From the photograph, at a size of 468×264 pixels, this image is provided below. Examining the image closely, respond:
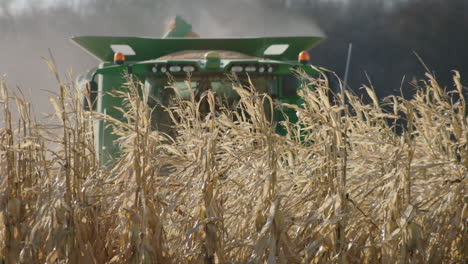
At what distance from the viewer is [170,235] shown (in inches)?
167

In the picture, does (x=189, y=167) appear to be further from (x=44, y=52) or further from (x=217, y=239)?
(x=44, y=52)

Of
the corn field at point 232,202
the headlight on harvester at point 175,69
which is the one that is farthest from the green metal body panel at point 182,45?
the corn field at point 232,202

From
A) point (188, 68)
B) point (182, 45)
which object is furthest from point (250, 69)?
point (182, 45)

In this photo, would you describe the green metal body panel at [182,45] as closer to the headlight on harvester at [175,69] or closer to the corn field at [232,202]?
the headlight on harvester at [175,69]

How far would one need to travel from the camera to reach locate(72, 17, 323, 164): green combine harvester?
6855mm

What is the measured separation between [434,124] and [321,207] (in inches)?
39.3

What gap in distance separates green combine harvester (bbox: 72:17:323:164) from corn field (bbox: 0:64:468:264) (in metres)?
1.68

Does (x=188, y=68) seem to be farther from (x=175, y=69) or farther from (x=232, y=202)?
(x=232, y=202)

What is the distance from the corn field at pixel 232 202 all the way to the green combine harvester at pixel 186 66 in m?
1.68

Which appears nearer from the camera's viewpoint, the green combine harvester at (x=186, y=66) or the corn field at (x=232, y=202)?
the corn field at (x=232, y=202)

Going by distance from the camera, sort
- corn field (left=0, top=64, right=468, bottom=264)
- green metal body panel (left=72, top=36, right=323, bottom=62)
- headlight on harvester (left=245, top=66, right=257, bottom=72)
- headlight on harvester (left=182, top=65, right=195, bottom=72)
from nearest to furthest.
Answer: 1. corn field (left=0, top=64, right=468, bottom=264)
2. headlight on harvester (left=182, top=65, right=195, bottom=72)
3. headlight on harvester (left=245, top=66, right=257, bottom=72)
4. green metal body panel (left=72, top=36, right=323, bottom=62)

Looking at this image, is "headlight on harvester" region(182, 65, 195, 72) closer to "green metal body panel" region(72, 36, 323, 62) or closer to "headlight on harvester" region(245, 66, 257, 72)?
"headlight on harvester" region(245, 66, 257, 72)

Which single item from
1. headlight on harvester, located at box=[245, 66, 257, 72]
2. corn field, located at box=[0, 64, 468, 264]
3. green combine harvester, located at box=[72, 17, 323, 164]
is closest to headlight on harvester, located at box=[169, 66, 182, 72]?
green combine harvester, located at box=[72, 17, 323, 164]

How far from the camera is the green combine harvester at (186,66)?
686 cm
